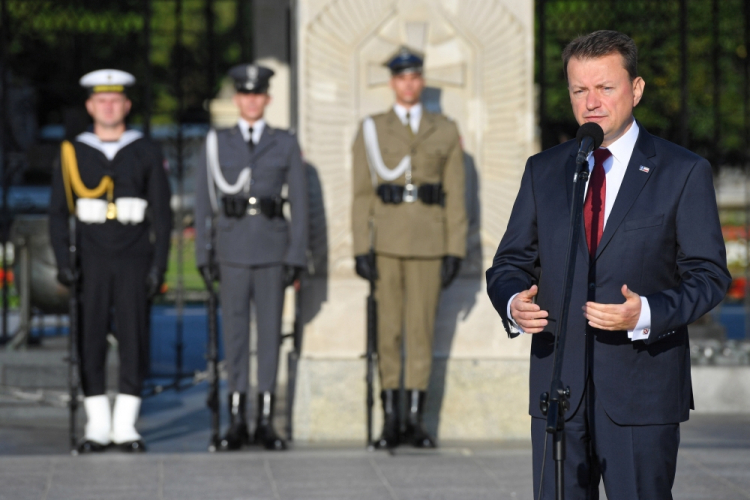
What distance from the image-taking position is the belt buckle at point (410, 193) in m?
6.77

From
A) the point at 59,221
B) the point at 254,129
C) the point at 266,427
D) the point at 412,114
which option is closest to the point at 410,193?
the point at 412,114

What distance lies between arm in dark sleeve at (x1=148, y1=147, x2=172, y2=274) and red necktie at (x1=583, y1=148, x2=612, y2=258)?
390 centimetres

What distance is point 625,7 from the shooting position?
9.98 m

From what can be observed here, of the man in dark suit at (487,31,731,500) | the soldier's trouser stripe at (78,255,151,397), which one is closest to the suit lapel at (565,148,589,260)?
the man in dark suit at (487,31,731,500)

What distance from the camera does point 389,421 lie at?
22.2 ft

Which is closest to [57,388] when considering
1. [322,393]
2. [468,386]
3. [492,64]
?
[322,393]

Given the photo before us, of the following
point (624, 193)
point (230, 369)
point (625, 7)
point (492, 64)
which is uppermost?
point (625, 7)

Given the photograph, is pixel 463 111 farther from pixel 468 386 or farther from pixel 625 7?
pixel 625 7

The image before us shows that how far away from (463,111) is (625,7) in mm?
3389

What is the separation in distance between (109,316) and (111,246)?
0.39 meters

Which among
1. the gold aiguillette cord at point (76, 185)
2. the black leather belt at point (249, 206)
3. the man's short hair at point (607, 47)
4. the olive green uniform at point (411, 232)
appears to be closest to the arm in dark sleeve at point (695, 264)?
the man's short hair at point (607, 47)

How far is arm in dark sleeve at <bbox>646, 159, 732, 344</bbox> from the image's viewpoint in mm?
3061

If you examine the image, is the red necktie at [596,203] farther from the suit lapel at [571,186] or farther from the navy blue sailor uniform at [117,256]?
the navy blue sailor uniform at [117,256]

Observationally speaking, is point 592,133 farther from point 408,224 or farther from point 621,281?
point 408,224
